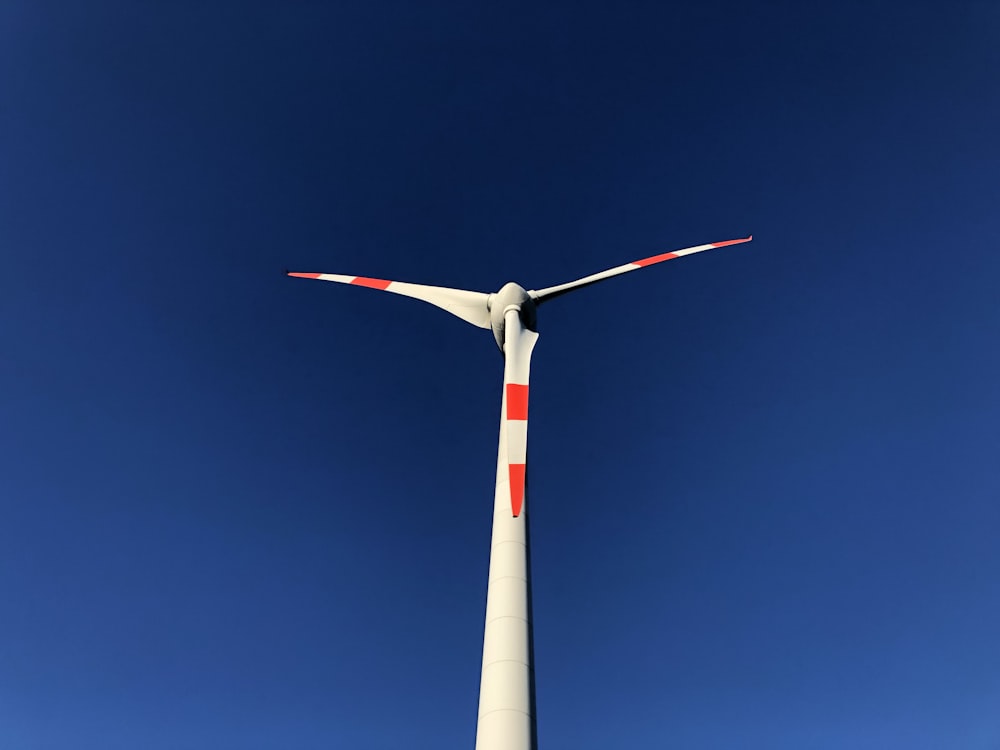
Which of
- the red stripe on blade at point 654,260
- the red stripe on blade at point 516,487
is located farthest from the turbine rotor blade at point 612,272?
the red stripe on blade at point 516,487

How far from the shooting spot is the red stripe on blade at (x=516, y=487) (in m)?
15.5

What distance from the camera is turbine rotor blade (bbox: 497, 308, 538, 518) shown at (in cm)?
1612

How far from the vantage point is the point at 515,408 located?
60.3ft

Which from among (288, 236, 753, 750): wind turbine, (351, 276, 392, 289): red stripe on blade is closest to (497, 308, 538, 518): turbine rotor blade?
(288, 236, 753, 750): wind turbine

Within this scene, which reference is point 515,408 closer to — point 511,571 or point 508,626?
point 511,571

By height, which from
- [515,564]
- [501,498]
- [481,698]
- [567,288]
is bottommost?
[481,698]

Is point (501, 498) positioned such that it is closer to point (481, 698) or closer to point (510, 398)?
point (510, 398)

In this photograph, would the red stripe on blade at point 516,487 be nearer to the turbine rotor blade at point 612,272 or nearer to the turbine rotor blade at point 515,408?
the turbine rotor blade at point 515,408

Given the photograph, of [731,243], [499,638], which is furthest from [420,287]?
[499,638]

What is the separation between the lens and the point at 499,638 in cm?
1420

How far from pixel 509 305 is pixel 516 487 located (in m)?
8.71

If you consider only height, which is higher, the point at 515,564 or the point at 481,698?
the point at 515,564

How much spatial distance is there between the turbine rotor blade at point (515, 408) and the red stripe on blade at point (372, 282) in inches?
279

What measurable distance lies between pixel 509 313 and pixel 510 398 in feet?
15.3
